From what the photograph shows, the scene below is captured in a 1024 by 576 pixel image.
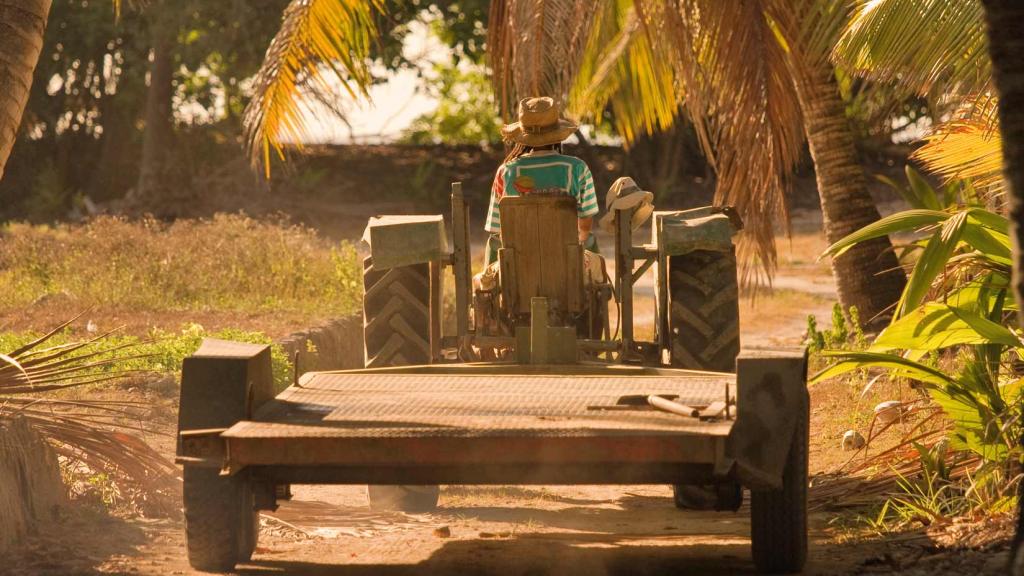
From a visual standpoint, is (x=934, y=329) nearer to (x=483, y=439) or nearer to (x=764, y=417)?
(x=764, y=417)

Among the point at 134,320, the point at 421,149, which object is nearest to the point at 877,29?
the point at 134,320

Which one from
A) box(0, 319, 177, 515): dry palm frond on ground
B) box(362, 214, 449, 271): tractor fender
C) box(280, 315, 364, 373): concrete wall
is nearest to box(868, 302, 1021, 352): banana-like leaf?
box(362, 214, 449, 271): tractor fender

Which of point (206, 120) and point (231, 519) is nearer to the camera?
point (231, 519)

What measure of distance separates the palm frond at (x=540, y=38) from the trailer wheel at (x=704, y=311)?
4073 millimetres

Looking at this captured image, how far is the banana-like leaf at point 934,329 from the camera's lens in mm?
6957

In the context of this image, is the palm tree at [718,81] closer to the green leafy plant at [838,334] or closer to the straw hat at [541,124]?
the green leafy plant at [838,334]

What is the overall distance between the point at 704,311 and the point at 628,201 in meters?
0.67

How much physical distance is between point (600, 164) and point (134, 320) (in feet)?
54.3

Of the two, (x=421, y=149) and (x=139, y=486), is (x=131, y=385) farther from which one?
(x=421, y=149)

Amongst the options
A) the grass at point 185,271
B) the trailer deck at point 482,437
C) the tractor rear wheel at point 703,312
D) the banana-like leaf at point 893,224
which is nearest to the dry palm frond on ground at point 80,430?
the trailer deck at point 482,437

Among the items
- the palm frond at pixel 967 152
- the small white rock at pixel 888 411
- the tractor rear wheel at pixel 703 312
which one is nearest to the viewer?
the tractor rear wheel at pixel 703 312

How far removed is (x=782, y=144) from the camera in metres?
10.6

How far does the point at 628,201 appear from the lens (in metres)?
7.80

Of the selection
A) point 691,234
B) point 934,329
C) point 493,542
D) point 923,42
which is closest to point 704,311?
point 691,234
